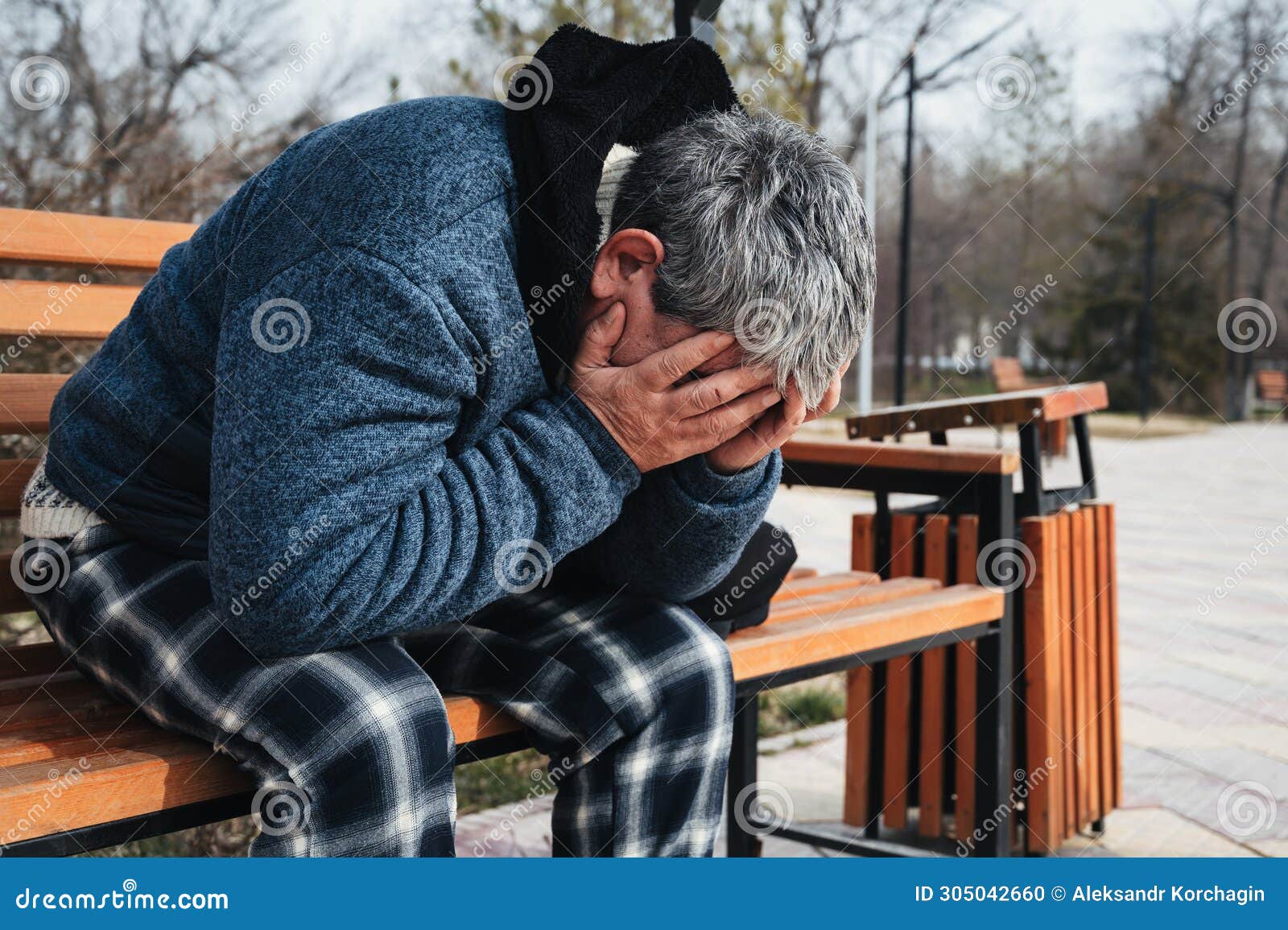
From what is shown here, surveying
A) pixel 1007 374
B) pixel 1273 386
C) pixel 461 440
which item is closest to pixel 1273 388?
pixel 1273 386

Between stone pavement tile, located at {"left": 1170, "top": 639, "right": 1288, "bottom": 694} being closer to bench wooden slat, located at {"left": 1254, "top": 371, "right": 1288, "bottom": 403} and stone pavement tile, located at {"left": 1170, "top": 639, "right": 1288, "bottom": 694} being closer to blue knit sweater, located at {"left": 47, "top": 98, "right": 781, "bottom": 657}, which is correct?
blue knit sweater, located at {"left": 47, "top": 98, "right": 781, "bottom": 657}

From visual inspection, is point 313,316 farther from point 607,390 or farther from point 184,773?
point 184,773

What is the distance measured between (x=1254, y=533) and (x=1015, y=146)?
609 inches

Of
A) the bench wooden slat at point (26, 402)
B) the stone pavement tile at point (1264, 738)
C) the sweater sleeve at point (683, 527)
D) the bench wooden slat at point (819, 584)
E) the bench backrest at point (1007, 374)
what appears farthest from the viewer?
the bench backrest at point (1007, 374)

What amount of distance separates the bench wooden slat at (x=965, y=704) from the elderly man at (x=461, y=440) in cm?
113

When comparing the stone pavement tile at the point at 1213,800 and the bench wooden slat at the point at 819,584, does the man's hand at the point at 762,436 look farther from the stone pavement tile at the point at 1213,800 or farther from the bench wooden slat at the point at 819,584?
the stone pavement tile at the point at 1213,800

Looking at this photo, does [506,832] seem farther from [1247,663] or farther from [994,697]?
[1247,663]

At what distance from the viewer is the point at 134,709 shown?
1482 millimetres

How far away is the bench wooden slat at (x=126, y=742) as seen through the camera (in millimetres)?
1201

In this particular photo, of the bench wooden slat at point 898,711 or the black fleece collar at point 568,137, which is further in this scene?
the bench wooden slat at point 898,711

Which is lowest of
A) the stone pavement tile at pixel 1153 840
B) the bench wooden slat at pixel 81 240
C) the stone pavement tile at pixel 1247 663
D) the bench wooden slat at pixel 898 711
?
the stone pavement tile at pixel 1153 840

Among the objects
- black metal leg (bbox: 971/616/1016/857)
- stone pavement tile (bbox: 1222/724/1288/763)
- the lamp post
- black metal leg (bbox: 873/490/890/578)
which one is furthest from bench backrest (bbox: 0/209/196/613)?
→ the lamp post

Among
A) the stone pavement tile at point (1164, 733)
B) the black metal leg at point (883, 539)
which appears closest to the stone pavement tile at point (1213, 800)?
the stone pavement tile at point (1164, 733)

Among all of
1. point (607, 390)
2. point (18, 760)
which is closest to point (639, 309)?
point (607, 390)
